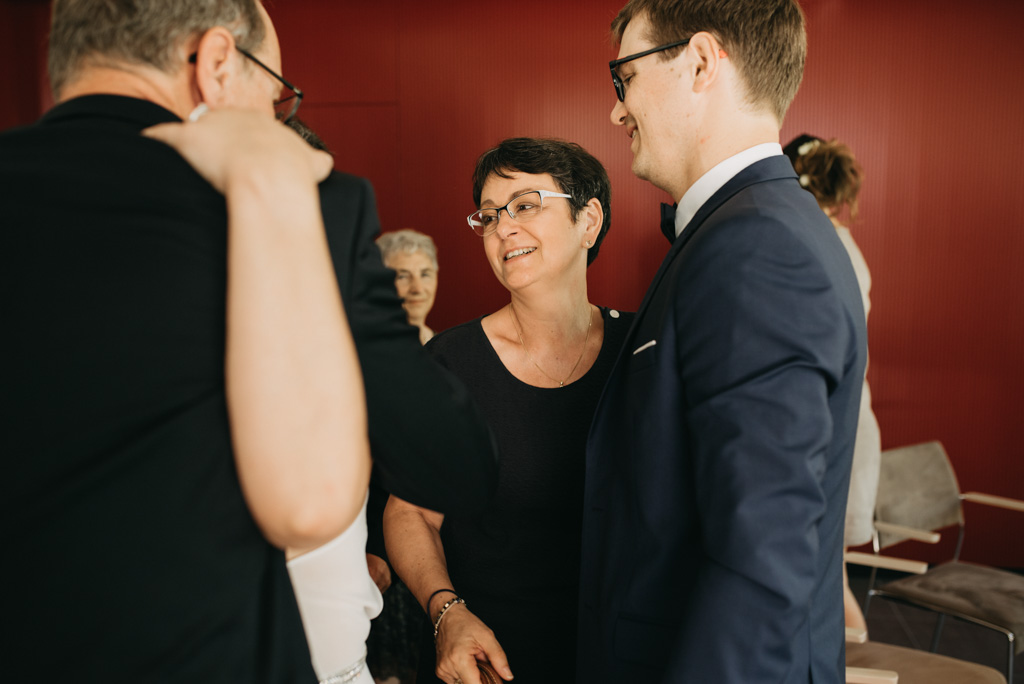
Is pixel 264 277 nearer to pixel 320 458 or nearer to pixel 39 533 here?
pixel 320 458

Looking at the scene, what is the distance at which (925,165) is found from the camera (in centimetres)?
421

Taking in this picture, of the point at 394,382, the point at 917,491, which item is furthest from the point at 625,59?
the point at 917,491

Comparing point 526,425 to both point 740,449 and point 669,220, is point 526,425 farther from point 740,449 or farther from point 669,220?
point 740,449

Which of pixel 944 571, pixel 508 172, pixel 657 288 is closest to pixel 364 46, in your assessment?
pixel 508 172

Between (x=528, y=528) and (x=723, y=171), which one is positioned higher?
(x=723, y=171)

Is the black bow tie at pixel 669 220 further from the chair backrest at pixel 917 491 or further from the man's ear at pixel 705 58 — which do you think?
the chair backrest at pixel 917 491

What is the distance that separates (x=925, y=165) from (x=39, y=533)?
4941mm

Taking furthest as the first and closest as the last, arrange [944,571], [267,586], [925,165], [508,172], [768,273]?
[925,165] < [944,571] < [508,172] < [768,273] < [267,586]

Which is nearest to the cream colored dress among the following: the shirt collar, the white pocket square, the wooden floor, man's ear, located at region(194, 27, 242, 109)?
the wooden floor

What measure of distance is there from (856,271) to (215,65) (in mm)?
3054

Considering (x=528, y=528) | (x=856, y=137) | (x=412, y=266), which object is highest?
(x=856, y=137)

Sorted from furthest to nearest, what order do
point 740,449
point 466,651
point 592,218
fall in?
point 592,218 < point 466,651 < point 740,449

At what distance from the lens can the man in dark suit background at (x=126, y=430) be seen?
0.58 metres

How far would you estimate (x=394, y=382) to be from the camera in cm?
72
